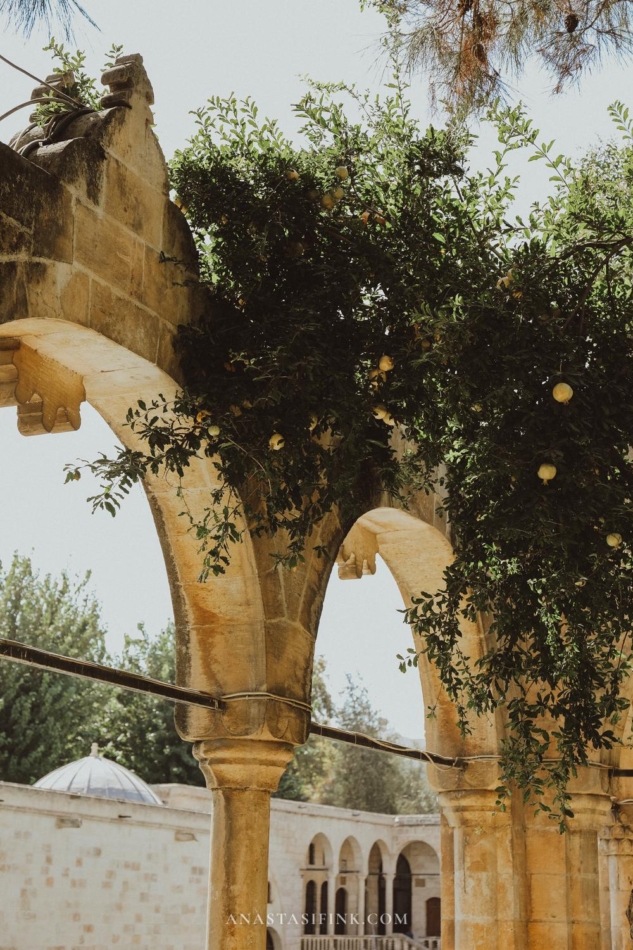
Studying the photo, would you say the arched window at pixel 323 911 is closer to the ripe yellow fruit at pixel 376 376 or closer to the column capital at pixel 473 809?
the column capital at pixel 473 809


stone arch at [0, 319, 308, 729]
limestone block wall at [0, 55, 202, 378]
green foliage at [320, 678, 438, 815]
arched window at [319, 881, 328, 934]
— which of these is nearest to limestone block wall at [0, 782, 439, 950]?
arched window at [319, 881, 328, 934]

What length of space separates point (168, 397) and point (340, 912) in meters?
25.9

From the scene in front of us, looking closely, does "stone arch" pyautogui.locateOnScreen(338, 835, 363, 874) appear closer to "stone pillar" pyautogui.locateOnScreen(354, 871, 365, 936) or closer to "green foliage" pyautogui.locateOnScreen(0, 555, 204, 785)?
"stone pillar" pyautogui.locateOnScreen(354, 871, 365, 936)

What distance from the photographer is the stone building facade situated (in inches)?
148

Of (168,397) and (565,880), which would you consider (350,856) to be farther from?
(168,397)

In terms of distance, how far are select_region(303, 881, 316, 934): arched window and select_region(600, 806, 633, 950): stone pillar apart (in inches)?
655

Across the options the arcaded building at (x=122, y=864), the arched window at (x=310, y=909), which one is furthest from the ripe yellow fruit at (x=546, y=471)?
the arched window at (x=310, y=909)

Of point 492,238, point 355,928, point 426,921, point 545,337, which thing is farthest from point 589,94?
point 426,921

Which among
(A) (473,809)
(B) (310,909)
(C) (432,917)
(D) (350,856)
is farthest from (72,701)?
(A) (473,809)

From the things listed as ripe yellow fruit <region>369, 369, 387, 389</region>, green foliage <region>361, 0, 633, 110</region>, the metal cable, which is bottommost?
the metal cable

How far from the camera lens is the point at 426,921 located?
97.3 ft

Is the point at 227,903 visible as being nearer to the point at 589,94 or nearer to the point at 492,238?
the point at 492,238

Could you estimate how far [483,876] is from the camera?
6.80 m

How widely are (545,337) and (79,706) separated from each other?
77.1 feet
